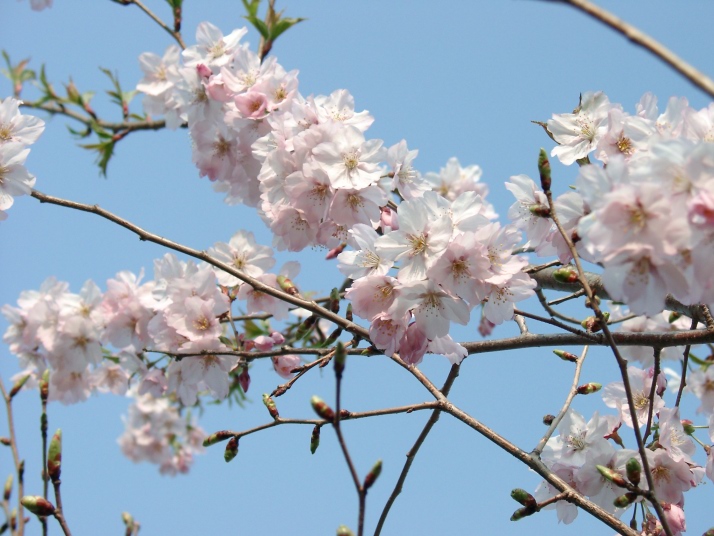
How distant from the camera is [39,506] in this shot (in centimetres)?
153

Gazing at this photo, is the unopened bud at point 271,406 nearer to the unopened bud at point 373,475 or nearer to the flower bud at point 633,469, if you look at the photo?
the unopened bud at point 373,475

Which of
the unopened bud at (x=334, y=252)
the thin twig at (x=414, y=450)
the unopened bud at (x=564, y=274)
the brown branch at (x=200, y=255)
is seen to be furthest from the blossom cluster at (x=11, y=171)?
the unopened bud at (x=564, y=274)

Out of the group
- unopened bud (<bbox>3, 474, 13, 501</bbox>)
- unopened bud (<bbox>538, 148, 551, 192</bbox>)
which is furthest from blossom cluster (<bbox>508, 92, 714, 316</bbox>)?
unopened bud (<bbox>3, 474, 13, 501</bbox>)

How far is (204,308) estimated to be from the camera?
224 cm

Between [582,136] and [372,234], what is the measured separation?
80 centimetres

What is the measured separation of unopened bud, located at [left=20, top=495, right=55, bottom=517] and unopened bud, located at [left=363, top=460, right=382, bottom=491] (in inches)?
32.3

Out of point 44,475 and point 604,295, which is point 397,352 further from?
point 44,475

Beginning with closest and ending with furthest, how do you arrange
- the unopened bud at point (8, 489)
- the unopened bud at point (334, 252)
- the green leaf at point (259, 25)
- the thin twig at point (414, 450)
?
the thin twig at point (414, 450) → the unopened bud at point (8, 489) → the unopened bud at point (334, 252) → the green leaf at point (259, 25)

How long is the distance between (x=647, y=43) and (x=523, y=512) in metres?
1.25

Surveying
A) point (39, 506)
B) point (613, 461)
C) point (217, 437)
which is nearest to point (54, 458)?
point (39, 506)

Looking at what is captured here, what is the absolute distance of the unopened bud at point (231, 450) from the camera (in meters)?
1.81

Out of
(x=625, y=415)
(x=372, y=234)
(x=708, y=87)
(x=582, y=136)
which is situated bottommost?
(x=708, y=87)

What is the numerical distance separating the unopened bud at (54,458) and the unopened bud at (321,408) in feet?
2.49

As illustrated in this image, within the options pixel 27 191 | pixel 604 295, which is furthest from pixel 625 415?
pixel 27 191
